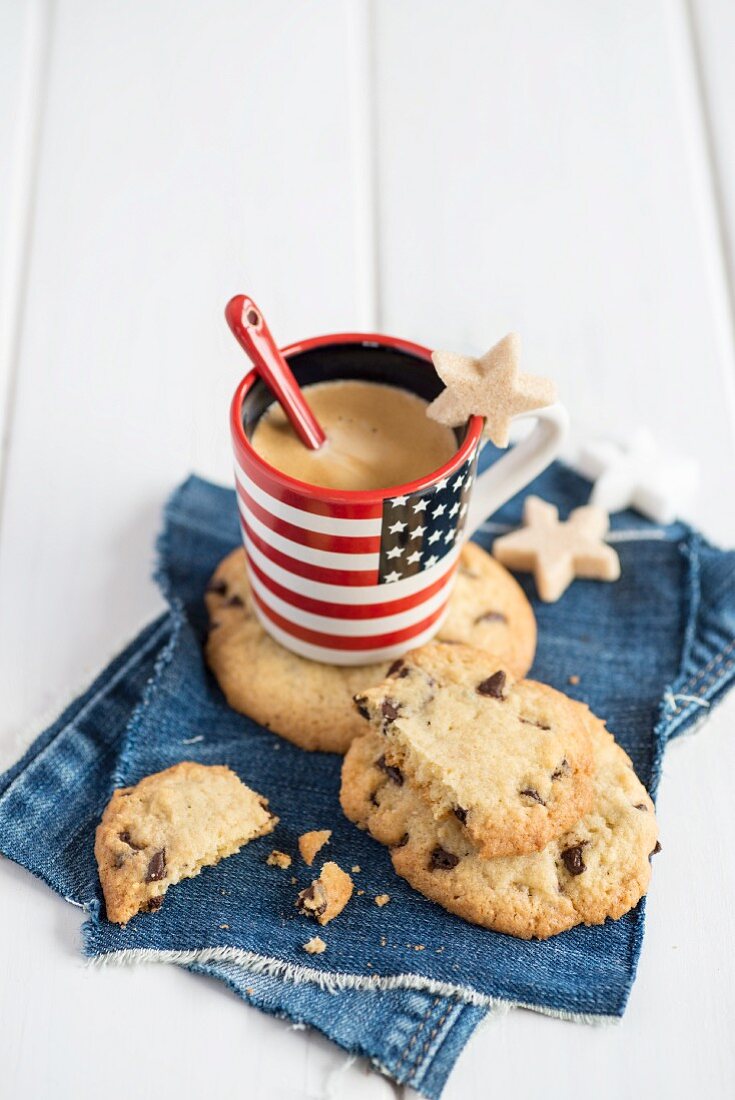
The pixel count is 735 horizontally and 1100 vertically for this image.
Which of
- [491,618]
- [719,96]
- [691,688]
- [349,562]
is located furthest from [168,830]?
[719,96]

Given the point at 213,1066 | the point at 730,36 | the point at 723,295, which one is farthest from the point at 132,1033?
the point at 730,36

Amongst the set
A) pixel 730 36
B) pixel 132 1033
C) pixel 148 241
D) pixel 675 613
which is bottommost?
pixel 132 1033

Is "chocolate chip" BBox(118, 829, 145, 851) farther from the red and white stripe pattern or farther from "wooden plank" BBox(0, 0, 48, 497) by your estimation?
"wooden plank" BBox(0, 0, 48, 497)

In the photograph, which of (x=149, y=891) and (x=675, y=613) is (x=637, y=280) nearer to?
(x=675, y=613)

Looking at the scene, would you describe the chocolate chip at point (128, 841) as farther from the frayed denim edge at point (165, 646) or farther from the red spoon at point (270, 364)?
the red spoon at point (270, 364)

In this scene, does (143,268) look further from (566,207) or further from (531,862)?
(531,862)
